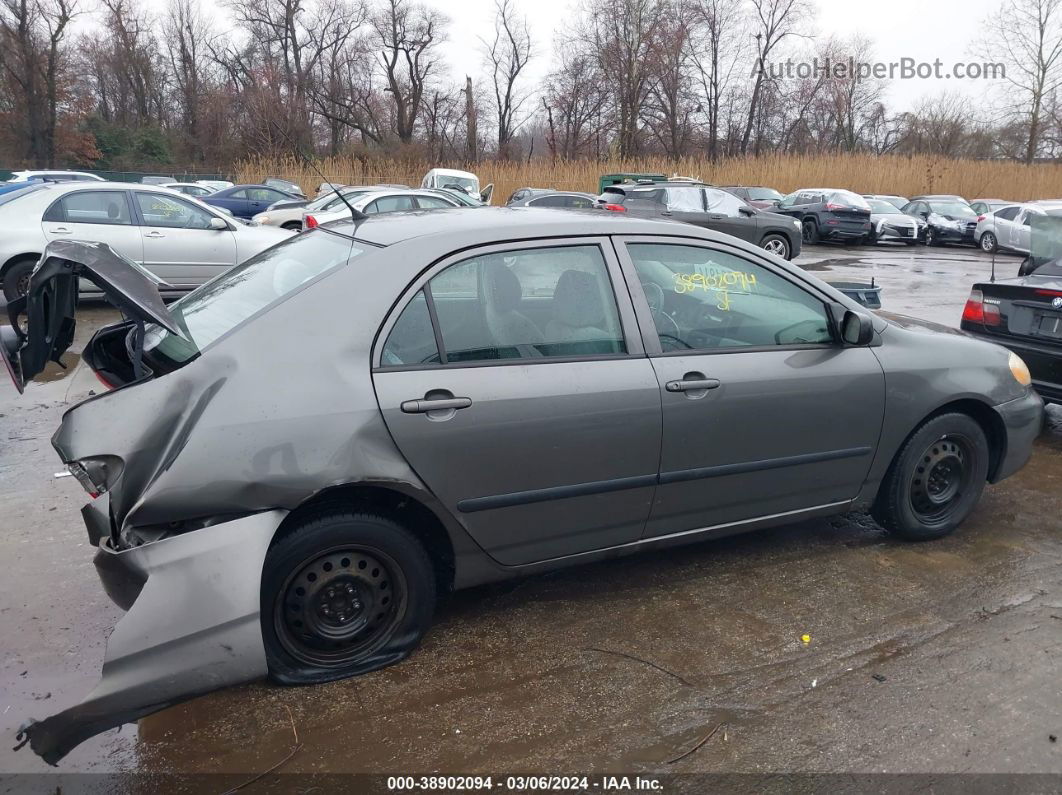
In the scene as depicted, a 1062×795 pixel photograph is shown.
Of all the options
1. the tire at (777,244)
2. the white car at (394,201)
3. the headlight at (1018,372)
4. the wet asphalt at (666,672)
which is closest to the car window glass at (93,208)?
the white car at (394,201)

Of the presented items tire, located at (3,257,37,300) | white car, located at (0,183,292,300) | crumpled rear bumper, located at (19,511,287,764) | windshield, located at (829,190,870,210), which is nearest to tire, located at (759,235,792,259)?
windshield, located at (829,190,870,210)

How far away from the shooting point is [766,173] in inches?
1348

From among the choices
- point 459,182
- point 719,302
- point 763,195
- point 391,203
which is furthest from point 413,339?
point 763,195

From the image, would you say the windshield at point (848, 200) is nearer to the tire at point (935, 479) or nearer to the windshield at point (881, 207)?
the windshield at point (881, 207)

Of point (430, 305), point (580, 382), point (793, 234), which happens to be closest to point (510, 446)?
point (580, 382)

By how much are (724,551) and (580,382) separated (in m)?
1.43

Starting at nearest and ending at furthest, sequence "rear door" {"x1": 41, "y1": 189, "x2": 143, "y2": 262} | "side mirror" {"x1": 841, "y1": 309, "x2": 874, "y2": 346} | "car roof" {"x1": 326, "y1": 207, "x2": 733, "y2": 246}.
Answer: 1. "car roof" {"x1": 326, "y1": 207, "x2": 733, "y2": 246}
2. "side mirror" {"x1": 841, "y1": 309, "x2": 874, "y2": 346}
3. "rear door" {"x1": 41, "y1": 189, "x2": 143, "y2": 262}

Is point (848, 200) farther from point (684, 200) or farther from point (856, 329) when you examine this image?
point (856, 329)

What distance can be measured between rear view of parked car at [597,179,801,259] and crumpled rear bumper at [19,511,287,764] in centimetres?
1609

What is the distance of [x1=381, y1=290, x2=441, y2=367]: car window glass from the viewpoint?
10.0 ft

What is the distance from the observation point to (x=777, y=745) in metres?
2.76

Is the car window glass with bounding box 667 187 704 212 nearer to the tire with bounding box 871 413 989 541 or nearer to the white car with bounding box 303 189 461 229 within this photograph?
the white car with bounding box 303 189 461 229

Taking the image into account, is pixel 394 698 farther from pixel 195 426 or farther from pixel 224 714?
pixel 195 426

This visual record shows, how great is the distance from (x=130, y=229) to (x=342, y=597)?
9013 mm
